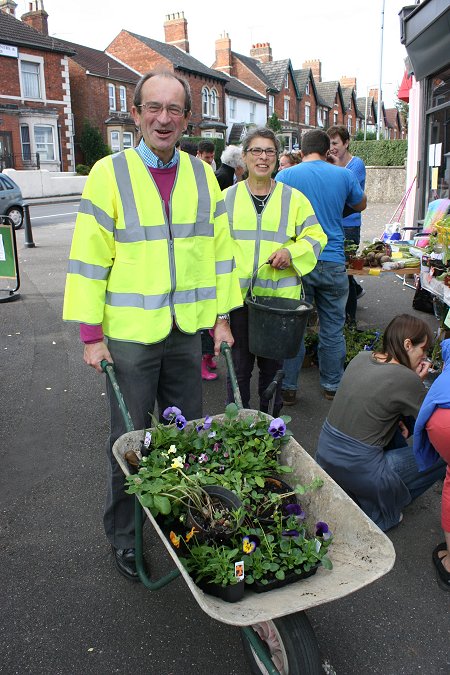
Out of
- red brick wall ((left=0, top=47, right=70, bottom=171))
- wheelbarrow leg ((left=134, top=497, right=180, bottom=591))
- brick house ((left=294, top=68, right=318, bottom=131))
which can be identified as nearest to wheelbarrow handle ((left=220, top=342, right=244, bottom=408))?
wheelbarrow leg ((left=134, top=497, right=180, bottom=591))

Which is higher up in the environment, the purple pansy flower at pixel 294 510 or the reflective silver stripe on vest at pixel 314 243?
the reflective silver stripe on vest at pixel 314 243

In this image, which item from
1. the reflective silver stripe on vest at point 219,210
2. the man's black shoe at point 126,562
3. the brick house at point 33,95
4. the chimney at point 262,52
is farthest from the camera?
the chimney at point 262,52

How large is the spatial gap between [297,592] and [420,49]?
9.00 meters

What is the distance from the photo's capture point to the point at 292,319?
354 centimetres

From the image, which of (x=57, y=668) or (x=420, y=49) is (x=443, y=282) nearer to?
(x=57, y=668)

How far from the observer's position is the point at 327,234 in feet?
15.9

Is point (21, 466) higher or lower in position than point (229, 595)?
lower

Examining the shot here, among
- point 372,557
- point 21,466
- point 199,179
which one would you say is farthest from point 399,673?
point 21,466

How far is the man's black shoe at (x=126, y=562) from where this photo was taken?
2.90 m

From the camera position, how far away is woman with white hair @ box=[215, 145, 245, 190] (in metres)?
5.78

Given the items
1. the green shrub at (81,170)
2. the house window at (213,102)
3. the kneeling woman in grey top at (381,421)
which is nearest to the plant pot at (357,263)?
the kneeling woman in grey top at (381,421)

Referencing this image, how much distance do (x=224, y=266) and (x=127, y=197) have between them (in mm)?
625

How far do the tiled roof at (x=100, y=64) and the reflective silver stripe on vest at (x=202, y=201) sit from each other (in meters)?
39.7

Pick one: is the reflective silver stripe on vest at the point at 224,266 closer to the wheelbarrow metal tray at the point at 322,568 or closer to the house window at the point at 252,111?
the wheelbarrow metal tray at the point at 322,568
